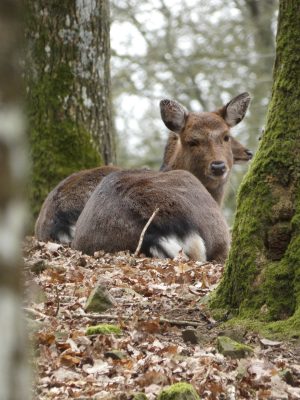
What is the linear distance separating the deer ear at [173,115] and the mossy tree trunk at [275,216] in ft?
18.8

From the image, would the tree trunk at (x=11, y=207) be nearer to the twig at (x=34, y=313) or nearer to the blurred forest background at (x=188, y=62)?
the twig at (x=34, y=313)

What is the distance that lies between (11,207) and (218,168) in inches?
357

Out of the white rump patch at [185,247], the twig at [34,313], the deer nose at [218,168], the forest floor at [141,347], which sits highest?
the deer nose at [218,168]

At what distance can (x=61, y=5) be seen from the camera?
11250mm

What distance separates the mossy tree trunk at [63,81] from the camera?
37.1ft

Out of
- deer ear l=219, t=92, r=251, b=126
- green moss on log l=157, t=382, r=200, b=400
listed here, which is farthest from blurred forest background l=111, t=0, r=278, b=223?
green moss on log l=157, t=382, r=200, b=400

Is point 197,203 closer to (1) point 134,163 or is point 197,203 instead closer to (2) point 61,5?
(2) point 61,5

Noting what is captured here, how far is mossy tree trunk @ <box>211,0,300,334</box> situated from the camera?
574 cm

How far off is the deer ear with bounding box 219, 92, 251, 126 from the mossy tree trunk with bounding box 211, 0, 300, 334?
5.80 metres

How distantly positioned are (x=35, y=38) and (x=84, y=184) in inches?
78.7

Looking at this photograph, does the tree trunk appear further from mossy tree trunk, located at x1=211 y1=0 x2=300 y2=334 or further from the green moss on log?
mossy tree trunk, located at x1=211 y1=0 x2=300 y2=334

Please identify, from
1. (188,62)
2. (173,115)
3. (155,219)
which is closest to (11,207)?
(155,219)

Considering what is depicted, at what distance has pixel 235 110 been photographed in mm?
12039

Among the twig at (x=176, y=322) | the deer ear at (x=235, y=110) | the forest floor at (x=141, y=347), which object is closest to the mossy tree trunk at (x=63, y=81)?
the deer ear at (x=235, y=110)
